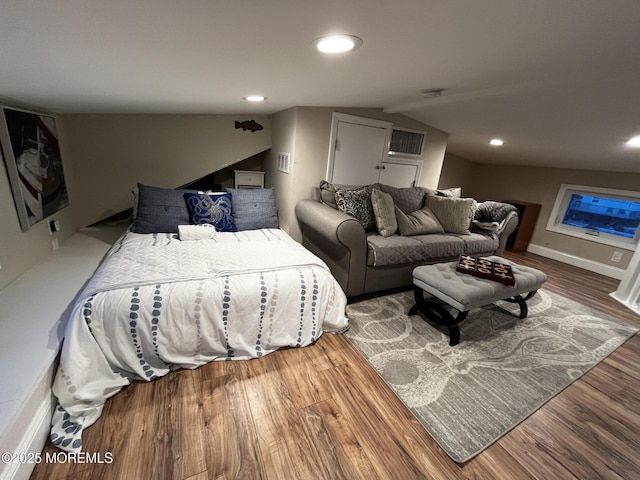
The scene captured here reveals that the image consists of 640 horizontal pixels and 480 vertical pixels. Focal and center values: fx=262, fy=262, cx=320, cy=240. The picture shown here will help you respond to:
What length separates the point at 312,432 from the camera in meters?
1.22

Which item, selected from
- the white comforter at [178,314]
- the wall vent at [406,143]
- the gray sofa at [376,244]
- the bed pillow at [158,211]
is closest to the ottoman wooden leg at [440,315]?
the gray sofa at [376,244]

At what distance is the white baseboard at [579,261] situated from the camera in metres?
3.42

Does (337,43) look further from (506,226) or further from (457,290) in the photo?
(506,226)

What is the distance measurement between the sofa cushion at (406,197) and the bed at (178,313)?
4.76ft

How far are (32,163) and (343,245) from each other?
7.50 feet

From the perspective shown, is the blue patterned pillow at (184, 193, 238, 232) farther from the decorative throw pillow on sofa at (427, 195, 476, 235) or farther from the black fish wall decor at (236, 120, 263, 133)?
the decorative throw pillow on sofa at (427, 195, 476, 235)

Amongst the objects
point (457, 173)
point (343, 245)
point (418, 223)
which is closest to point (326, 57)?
point (343, 245)

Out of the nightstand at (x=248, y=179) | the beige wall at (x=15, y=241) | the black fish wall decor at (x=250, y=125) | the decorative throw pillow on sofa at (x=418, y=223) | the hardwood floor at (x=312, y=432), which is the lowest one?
the hardwood floor at (x=312, y=432)

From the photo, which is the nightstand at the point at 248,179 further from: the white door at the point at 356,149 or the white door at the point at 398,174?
the white door at the point at 398,174

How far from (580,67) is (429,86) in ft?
2.53

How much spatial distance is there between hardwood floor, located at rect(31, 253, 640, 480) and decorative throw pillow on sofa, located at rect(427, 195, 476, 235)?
5.31 ft

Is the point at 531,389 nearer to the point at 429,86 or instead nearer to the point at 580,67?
the point at 580,67

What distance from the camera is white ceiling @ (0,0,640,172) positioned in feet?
2.45

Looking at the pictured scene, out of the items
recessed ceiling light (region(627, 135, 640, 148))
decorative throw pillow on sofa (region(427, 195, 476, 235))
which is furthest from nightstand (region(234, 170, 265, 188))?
recessed ceiling light (region(627, 135, 640, 148))
